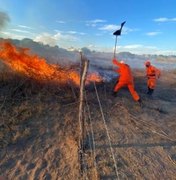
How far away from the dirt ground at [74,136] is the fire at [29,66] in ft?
1.58

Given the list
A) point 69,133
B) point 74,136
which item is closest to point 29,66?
point 69,133

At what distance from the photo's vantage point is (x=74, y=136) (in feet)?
21.6

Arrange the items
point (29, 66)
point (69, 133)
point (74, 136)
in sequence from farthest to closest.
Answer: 1. point (29, 66)
2. point (69, 133)
3. point (74, 136)

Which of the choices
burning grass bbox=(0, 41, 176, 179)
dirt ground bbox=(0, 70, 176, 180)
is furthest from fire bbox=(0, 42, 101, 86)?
dirt ground bbox=(0, 70, 176, 180)

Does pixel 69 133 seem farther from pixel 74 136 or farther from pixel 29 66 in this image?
pixel 29 66

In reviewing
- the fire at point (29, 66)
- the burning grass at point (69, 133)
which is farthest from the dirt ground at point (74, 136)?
the fire at point (29, 66)

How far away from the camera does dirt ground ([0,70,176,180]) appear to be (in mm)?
5512

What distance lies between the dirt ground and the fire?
48 centimetres

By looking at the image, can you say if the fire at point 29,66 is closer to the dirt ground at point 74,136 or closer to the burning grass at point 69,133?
the burning grass at point 69,133

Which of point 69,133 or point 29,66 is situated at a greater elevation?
point 29,66

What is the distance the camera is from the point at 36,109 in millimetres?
7668

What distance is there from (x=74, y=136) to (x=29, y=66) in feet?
13.8

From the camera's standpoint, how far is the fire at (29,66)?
915cm

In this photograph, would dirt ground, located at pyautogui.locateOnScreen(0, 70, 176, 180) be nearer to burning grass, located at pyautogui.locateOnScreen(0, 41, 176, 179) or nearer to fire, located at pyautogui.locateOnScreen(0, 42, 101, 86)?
burning grass, located at pyautogui.locateOnScreen(0, 41, 176, 179)
